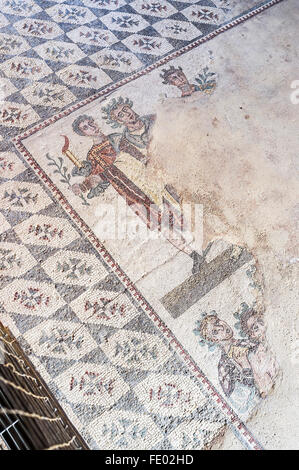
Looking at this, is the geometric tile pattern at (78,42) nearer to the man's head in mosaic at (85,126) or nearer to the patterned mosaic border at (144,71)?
the patterned mosaic border at (144,71)

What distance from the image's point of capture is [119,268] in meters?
2.76

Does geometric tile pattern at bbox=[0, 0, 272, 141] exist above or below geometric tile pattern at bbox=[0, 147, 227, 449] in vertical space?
above

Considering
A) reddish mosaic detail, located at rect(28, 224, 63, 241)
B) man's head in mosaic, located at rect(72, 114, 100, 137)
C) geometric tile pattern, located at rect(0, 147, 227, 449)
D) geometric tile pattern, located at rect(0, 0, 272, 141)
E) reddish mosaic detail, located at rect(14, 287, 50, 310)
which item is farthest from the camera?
geometric tile pattern, located at rect(0, 0, 272, 141)

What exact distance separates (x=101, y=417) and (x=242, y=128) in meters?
2.09

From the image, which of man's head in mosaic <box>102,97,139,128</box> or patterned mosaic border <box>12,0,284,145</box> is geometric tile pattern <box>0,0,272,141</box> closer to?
patterned mosaic border <box>12,0,284,145</box>

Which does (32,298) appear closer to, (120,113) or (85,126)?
(85,126)

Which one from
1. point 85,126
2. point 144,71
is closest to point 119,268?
point 85,126

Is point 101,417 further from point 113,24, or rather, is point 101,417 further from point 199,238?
point 113,24

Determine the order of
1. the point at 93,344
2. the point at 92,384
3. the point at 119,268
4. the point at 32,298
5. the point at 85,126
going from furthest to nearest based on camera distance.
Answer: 1. the point at 85,126
2. the point at 119,268
3. the point at 32,298
4. the point at 93,344
5. the point at 92,384

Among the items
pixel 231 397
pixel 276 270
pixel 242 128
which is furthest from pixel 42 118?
pixel 231 397

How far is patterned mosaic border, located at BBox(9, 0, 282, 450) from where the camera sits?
235 centimetres

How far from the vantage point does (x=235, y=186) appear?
3100mm

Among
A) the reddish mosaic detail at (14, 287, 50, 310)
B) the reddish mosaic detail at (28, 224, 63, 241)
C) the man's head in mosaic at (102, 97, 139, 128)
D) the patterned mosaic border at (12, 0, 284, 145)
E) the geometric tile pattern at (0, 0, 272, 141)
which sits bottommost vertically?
the reddish mosaic detail at (14, 287, 50, 310)


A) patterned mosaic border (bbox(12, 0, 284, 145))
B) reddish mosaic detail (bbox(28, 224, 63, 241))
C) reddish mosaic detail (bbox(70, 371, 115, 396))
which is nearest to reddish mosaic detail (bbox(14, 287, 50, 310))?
reddish mosaic detail (bbox(28, 224, 63, 241))
